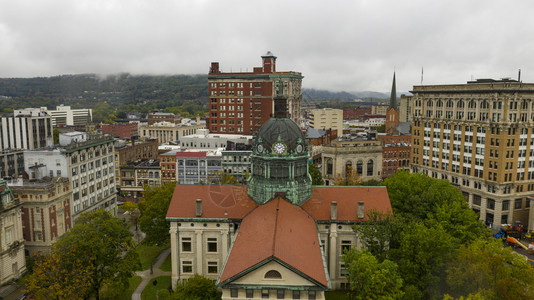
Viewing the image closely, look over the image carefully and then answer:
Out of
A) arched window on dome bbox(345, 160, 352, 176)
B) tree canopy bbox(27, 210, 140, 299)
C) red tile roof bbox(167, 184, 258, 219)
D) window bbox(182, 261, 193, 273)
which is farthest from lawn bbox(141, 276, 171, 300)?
arched window on dome bbox(345, 160, 352, 176)

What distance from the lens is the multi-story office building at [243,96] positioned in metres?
166

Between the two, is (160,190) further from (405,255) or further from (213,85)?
(213,85)

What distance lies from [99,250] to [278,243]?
30.0 m

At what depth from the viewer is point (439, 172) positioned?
394ft

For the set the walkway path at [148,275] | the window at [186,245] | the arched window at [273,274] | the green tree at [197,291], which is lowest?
the walkway path at [148,275]

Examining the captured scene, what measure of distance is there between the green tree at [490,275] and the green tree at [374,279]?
26.6 ft

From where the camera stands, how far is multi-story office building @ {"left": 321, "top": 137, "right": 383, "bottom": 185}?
440ft

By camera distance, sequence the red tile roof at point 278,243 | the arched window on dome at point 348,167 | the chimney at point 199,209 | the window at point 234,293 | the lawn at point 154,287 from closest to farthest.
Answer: the red tile roof at point 278,243, the window at point 234,293, the chimney at point 199,209, the lawn at point 154,287, the arched window on dome at point 348,167

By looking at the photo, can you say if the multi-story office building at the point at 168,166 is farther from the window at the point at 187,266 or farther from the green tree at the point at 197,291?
the green tree at the point at 197,291

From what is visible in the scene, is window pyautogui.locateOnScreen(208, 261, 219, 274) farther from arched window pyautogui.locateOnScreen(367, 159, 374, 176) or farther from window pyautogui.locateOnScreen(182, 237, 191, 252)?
arched window pyautogui.locateOnScreen(367, 159, 374, 176)

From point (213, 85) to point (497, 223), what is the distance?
379 ft

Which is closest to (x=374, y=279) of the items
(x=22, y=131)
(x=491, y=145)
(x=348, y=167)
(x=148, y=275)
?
(x=148, y=275)

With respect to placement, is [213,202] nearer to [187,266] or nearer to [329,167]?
[187,266]

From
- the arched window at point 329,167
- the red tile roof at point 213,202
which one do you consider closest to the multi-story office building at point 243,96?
the arched window at point 329,167
